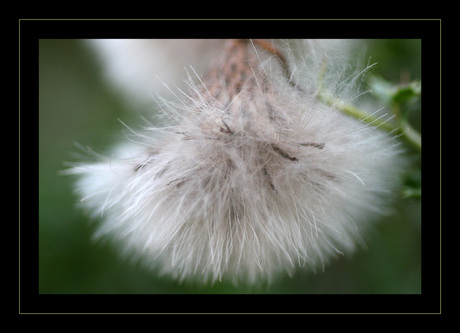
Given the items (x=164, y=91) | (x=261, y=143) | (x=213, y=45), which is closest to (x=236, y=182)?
(x=261, y=143)

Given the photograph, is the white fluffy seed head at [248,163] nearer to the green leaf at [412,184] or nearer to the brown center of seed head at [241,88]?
the brown center of seed head at [241,88]

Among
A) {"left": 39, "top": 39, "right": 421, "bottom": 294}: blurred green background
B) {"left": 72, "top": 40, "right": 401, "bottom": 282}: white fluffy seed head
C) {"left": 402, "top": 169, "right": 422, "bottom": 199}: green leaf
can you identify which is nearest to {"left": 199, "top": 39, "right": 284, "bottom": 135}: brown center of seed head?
{"left": 72, "top": 40, "right": 401, "bottom": 282}: white fluffy seed head

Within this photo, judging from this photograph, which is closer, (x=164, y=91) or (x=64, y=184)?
(x=164, y=91)

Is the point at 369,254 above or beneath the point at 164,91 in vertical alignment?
beneath
